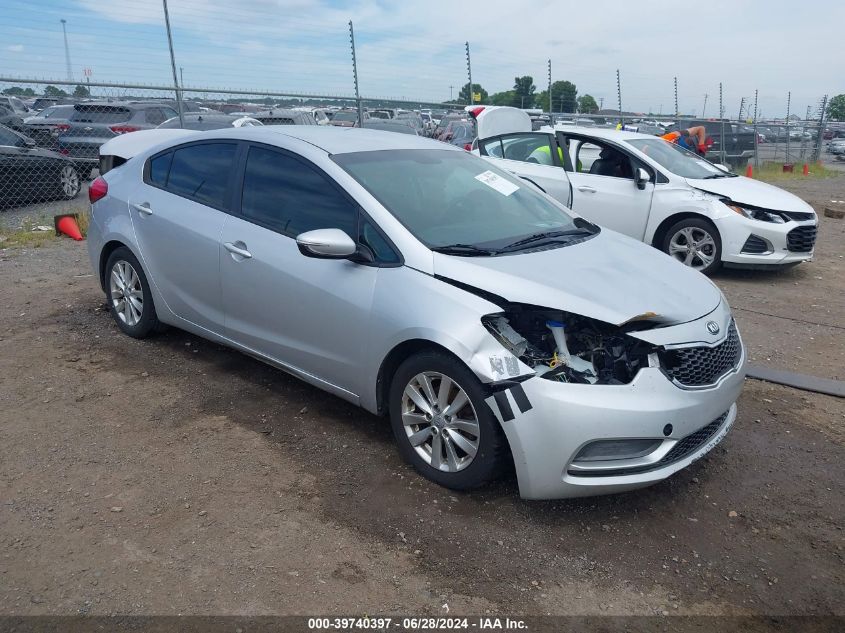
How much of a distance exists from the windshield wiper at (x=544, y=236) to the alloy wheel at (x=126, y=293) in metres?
2.85

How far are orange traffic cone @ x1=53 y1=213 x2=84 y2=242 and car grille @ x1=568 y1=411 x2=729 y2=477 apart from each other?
829 cm

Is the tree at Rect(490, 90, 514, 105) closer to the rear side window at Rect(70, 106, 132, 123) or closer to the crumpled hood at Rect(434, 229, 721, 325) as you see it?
the rear side window at Rect(70, 106, 132, 123)

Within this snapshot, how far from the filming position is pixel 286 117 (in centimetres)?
1616

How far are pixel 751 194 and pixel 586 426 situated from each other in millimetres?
6102

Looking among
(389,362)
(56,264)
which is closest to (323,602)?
(389,362)

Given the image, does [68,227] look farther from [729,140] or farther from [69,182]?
[729,140]

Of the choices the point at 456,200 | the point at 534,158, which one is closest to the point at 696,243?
the point at 534,158

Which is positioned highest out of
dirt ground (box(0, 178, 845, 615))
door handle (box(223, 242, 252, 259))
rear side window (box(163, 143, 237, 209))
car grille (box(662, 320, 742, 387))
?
rear side window (box(163, 143, 237, 209))

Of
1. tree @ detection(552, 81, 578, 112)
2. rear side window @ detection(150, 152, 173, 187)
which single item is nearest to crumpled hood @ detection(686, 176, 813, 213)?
Result: rear side window @ detection(150, 152, 173, 187)

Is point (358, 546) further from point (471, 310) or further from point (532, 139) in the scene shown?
point (532, 139)

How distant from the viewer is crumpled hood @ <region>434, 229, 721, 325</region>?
11.1 feet

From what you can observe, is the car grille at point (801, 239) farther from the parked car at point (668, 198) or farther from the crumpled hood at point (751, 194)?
the crumpled hood at point (751, 194)

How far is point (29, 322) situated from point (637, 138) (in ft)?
22.2

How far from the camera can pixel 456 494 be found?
3.54 metres
